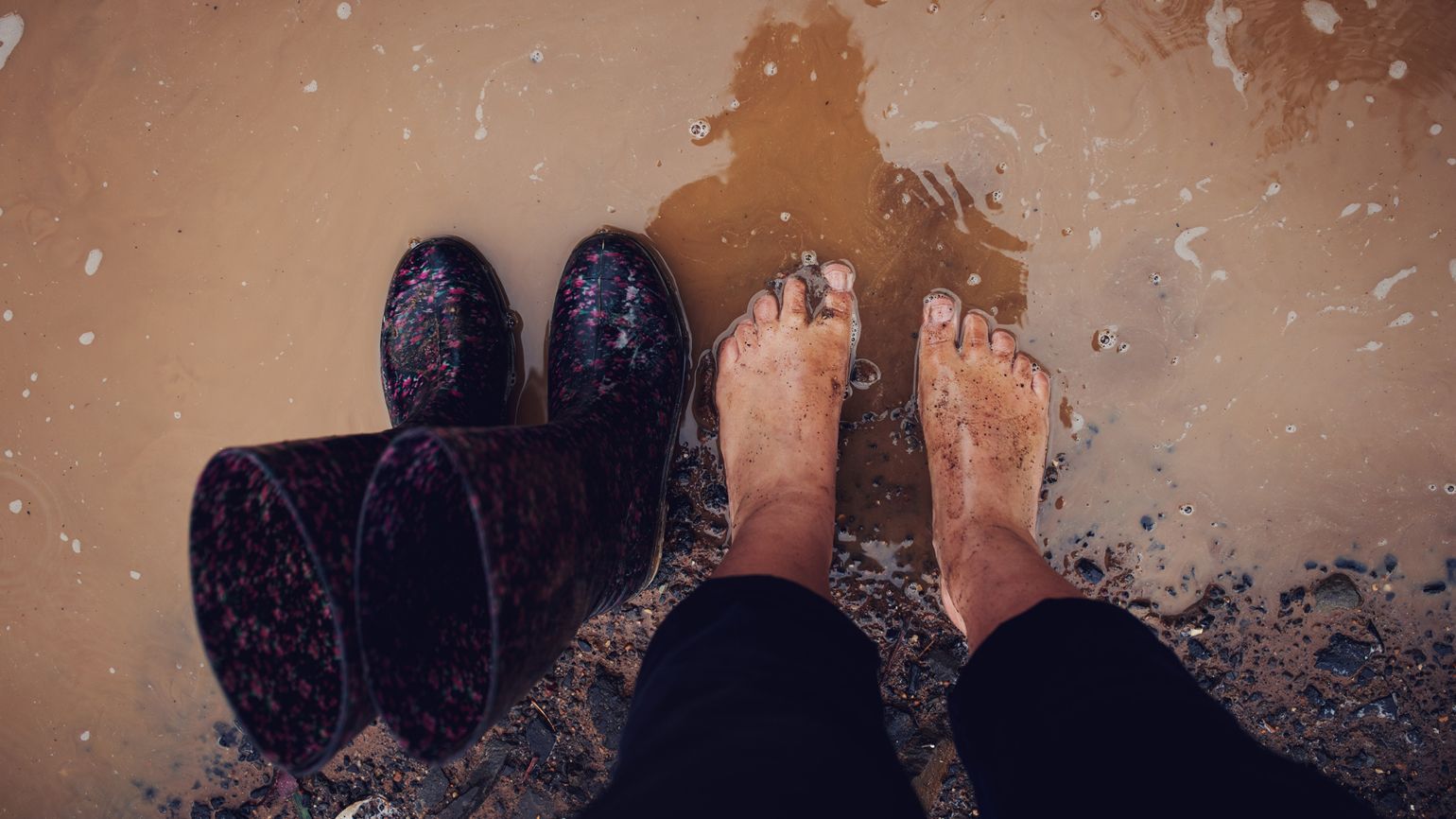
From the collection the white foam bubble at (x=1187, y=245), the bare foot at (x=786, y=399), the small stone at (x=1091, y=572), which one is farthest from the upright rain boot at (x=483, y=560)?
the white foam bubble at (x=1187, y=245)

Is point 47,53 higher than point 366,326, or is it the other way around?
point 47,53

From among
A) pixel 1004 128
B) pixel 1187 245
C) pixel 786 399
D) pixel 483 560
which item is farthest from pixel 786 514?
pixel 1187 245

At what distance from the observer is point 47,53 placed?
208 cm

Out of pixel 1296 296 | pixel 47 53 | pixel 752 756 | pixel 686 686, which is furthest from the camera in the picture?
pixel 47 53

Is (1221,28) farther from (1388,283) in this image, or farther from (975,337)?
(975,337)

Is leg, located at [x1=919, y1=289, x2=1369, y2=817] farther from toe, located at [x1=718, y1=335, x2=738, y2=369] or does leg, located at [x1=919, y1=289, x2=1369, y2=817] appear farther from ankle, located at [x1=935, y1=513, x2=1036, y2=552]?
toe, located at [x1=718, y1=335, x2=738, y2=369]

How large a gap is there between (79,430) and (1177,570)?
10.4 ft

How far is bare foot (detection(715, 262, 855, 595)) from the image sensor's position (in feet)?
6.34

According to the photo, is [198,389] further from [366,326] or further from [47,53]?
[47,53]

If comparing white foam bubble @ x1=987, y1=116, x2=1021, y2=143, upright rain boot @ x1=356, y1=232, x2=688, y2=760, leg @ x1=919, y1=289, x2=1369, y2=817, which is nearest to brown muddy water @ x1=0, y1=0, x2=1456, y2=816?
white foam bubble @ x1=987, y1=116, x2=1021, y2=143

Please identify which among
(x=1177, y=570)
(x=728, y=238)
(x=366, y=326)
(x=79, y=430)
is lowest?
(x=1177, y=570)

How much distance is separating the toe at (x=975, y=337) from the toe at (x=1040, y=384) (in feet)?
0.48

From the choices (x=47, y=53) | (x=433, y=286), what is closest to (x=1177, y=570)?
(x=433, y=286)

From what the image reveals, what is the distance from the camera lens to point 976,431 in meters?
1.98
